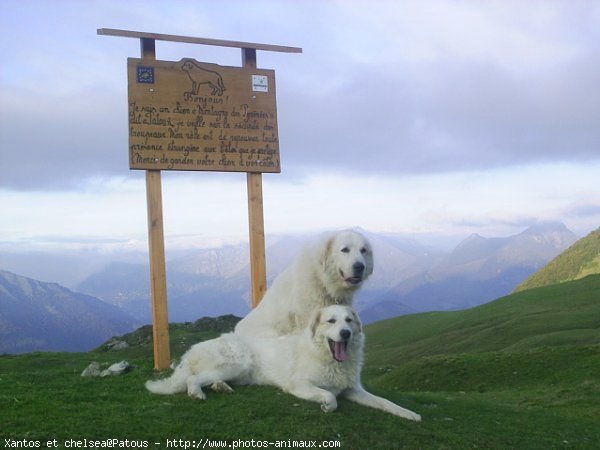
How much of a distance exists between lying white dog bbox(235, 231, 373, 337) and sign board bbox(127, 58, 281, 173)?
313cm

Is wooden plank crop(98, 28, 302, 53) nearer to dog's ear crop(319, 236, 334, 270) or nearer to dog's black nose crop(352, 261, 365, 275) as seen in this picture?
dog's ear crop(319, 236, 334, 270)

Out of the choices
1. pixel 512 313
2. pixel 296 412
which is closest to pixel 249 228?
pixel 296 412

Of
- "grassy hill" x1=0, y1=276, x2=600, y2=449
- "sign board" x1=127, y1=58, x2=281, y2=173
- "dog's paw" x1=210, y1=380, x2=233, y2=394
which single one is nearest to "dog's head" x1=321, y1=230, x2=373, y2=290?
"grassy hill" x1=0, y1=276, x2=600, y2=449

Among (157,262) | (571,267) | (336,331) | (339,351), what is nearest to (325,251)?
(336,331)

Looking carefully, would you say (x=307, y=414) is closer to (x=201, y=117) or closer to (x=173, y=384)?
(x=173, y=384)

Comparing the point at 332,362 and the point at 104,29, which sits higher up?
the point at 104,29

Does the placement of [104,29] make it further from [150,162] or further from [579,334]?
[579,334]

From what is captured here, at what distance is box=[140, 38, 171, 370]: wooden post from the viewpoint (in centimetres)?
1193

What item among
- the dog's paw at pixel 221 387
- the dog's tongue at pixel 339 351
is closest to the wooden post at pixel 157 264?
the dog's paw at pixel 221 387

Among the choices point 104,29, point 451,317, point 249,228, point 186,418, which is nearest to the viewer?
point 186,418

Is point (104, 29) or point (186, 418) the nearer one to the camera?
point (186, 418)

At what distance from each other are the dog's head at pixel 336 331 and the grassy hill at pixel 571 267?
9629 cm

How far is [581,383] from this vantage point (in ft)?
65.7

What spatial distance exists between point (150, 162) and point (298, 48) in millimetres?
4473
